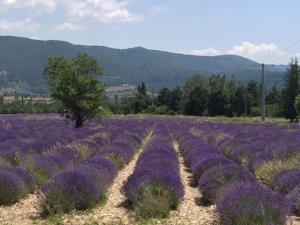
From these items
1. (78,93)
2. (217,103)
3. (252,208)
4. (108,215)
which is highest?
(78,93)

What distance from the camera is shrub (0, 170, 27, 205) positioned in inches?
400

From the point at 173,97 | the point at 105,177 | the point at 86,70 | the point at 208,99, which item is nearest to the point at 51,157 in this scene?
the point at 105,177

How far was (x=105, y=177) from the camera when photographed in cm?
1168

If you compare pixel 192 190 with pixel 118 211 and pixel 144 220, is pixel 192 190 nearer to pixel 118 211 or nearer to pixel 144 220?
pixel 118 211

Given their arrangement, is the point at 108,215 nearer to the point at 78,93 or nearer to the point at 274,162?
the point at 274,162

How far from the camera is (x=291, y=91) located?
5622 centimetres

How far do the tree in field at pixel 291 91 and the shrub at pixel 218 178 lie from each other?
44.3 metres

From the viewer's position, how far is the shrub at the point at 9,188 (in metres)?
10.2

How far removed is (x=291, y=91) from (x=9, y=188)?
49253 millimetres

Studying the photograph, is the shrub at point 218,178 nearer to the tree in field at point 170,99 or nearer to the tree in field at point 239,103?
the tree in field at point 239,103

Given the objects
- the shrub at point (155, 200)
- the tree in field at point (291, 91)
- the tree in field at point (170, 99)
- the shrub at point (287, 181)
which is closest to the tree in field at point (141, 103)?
the tree in field at point (170, 99)

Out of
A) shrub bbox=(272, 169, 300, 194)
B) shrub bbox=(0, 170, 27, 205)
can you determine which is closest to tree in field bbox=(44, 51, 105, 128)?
shrub bbox=(0, 170, 27, 205)

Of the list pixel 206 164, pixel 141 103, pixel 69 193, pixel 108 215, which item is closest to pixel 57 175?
pixel 69 193

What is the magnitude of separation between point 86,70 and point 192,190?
27378mm
